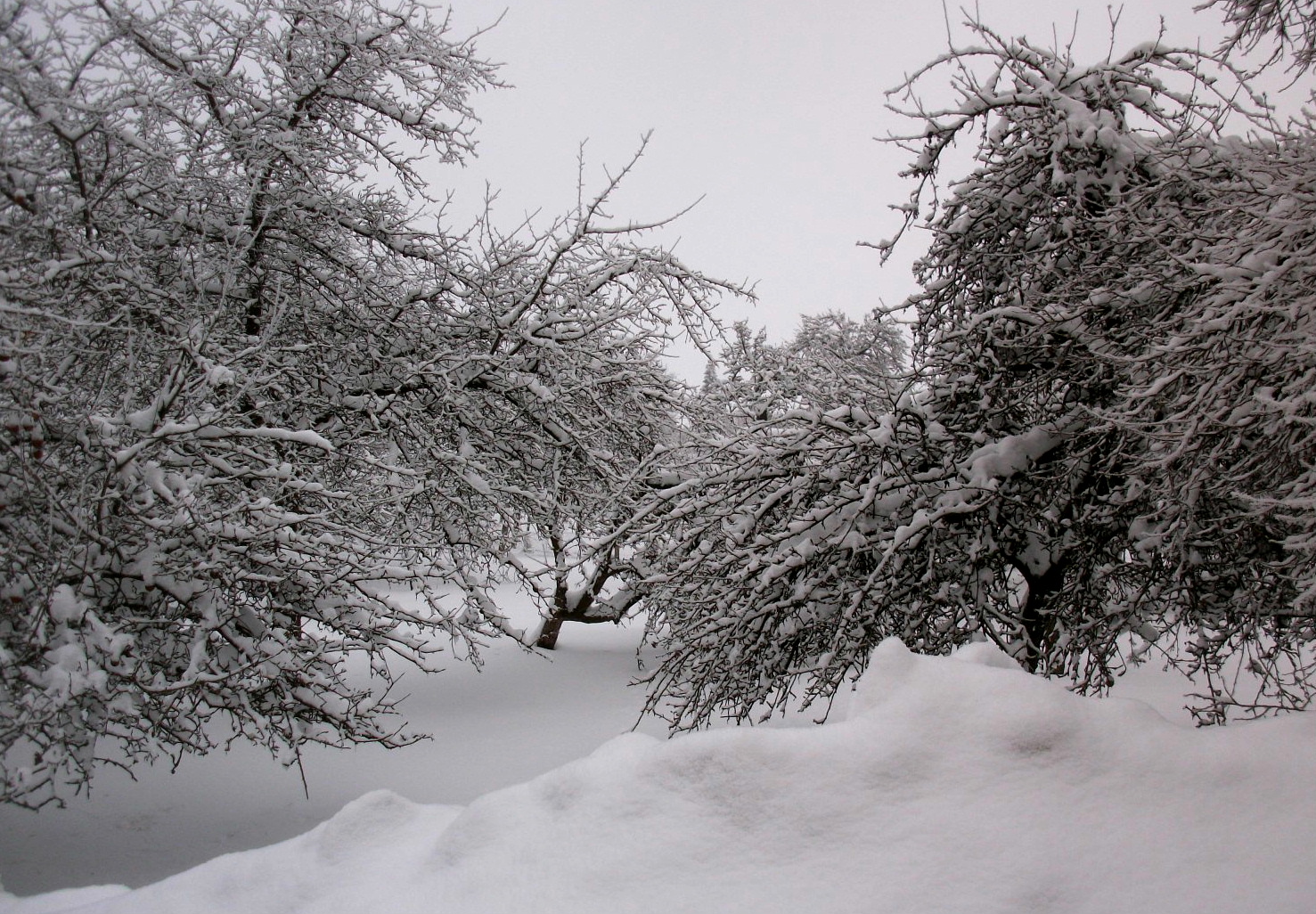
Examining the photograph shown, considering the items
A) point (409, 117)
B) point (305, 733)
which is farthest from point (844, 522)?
point (409, 117)

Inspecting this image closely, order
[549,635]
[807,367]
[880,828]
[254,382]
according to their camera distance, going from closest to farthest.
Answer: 1. [880,828]
2. [254,382]
3. [807,367]
4. [549,635]

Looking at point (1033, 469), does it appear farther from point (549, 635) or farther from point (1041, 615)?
point (549, 635)

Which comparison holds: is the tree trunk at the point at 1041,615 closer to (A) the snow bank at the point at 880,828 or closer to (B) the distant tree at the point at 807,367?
(B) the distant tree at the point at 807,367

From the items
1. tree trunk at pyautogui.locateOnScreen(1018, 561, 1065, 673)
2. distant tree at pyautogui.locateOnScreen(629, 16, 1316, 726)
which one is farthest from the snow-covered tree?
tree trunk at pyautogui.locateOnScreen(1018, 561, 1065, 673)

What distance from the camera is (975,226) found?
5777 mm

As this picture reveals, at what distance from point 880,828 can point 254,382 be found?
14.0 ft

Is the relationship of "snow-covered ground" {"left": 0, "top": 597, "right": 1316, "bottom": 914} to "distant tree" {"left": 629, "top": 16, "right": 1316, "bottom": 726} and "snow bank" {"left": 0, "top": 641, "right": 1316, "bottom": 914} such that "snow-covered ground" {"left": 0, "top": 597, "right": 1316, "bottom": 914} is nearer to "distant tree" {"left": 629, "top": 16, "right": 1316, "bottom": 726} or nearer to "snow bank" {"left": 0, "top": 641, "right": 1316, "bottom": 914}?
"snow bank" {"left": 0, "top": 641, "right": 1316, "bottom": 914}

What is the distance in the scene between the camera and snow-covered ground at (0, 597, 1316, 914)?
6.70 feet

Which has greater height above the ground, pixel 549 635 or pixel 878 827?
pixel 878 827

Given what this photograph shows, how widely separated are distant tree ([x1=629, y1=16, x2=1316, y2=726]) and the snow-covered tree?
2201 millimetres

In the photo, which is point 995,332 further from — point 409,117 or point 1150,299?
point 409,117

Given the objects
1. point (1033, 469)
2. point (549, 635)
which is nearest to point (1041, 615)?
point (1033, 469)

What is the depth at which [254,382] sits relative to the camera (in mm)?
4812

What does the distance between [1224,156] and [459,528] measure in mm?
6236
